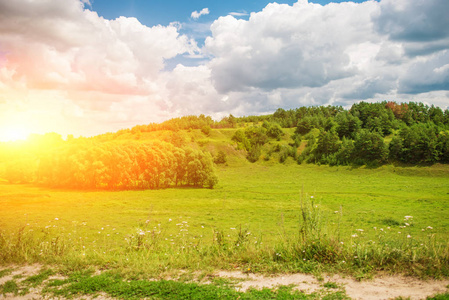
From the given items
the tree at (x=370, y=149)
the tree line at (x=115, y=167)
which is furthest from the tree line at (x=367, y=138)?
the tree line at (x=115, y=167)

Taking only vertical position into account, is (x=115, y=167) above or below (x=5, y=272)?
above

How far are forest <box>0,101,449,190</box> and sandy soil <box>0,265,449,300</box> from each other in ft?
164

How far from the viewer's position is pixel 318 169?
83.8 m

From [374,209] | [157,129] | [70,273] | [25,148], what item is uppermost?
[157,129]

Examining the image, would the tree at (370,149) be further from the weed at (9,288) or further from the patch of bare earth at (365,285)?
the weed at (9,288)

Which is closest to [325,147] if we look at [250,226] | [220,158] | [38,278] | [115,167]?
[220,158]

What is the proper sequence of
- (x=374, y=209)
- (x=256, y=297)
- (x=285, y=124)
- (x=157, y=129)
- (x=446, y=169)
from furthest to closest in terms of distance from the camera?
1. (x=285, y=124)
2. (x=157, y=129)
3. (x=446, y=169)
4. (x=374, y=209)
5. (x=256, y=297)

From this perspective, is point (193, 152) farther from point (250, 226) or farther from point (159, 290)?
point (159, 290)

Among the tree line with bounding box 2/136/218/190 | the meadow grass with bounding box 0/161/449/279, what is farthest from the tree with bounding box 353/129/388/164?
the tree line with bounding box 2/136/218/190

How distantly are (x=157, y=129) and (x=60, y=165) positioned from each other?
3059 inches

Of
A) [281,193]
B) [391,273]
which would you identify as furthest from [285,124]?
[391,273]

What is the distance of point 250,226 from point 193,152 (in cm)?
3764

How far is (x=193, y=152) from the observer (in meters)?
61.0

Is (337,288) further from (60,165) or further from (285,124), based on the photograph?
(285,124)
